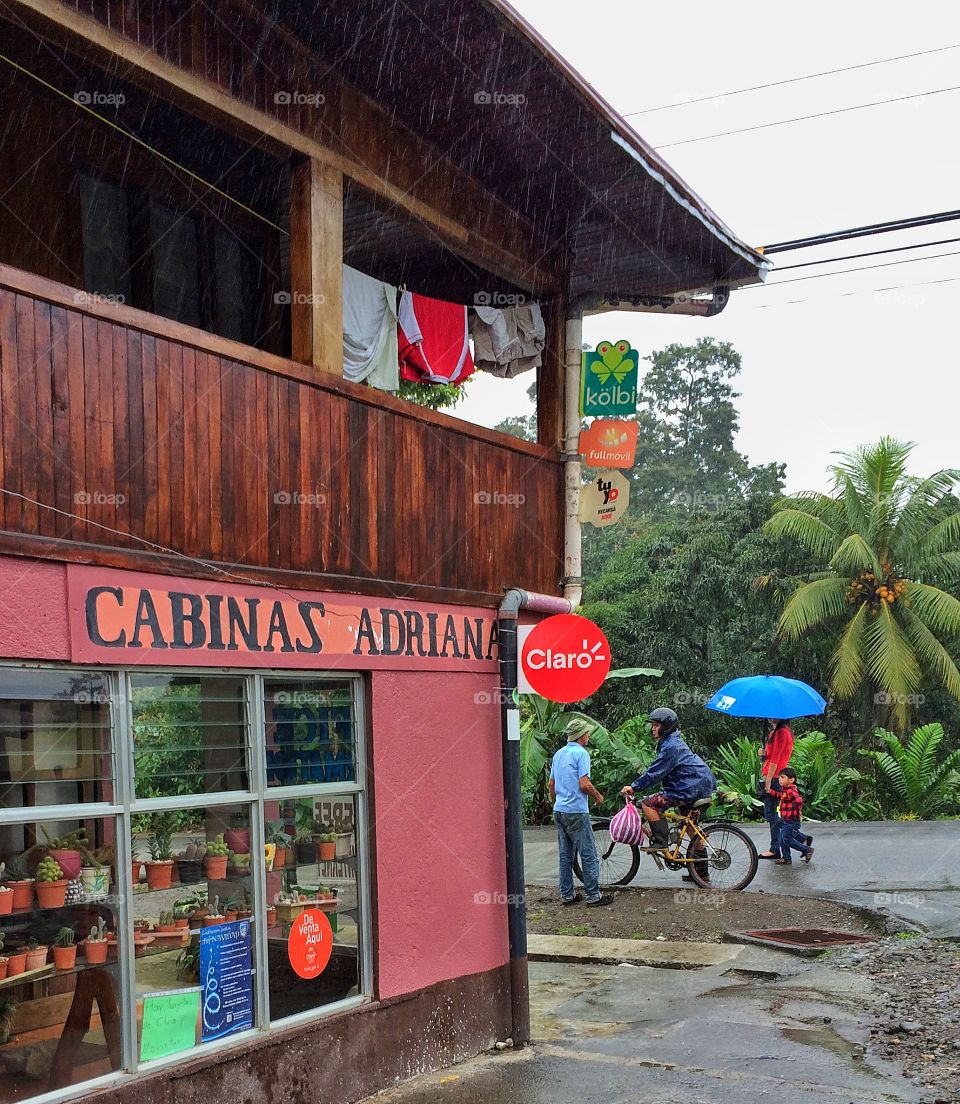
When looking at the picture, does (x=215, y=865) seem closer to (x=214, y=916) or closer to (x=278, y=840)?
(x=214, y=916)

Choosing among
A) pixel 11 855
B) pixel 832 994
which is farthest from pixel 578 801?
pixel 11 855

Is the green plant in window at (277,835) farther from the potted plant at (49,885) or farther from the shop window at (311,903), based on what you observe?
the potted plant at (49,885)

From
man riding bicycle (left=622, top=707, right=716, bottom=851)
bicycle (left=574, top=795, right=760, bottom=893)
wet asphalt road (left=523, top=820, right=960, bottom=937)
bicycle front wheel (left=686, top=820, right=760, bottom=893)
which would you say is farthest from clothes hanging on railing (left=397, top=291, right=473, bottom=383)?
wet asphalt road (left=523, top=820, right=960, bottom=937)

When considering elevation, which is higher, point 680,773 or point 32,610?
point 32,610

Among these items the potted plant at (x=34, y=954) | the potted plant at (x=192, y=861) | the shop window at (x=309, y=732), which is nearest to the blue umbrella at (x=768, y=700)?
the shop window at (x=309, y=732)

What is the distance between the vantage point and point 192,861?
643cm

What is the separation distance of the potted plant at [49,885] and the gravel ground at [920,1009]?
470 cm

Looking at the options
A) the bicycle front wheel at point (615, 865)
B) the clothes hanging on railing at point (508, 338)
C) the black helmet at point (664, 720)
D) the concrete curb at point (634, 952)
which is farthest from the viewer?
the bicycle front wheel at point (615, 865)

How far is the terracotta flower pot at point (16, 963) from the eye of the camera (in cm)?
551

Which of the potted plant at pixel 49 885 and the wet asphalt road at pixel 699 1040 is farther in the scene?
the wet asphalt road at pixel 699 1040

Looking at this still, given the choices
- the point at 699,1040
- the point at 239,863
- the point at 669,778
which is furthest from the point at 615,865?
the point at 239,863

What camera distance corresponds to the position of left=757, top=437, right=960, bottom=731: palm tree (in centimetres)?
2695

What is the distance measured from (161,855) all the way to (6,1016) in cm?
107

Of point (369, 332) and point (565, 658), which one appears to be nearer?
point (369, 332)
